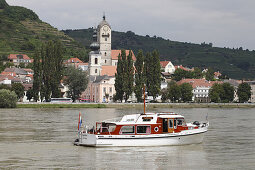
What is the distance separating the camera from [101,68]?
159 metres

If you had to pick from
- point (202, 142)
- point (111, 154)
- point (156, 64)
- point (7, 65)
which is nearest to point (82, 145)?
point (111, 154)

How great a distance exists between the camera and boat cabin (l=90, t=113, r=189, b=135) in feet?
142

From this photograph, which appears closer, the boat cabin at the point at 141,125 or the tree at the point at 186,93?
the boat cabin at the point at 141,125

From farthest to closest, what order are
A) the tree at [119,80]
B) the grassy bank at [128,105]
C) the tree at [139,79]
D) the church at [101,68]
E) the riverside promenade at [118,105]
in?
the church at [101,68]
the tree at [139,79]
the tree at [119,80]
the riverside promenade at [118,105]
the grassy bank at [128,105]

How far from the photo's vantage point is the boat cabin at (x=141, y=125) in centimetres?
4338

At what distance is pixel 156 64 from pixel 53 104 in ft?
88.0

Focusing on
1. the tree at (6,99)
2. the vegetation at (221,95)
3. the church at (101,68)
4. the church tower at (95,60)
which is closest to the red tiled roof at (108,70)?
→ the church at (101,68)

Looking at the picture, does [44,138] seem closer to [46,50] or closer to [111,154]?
[111,154]

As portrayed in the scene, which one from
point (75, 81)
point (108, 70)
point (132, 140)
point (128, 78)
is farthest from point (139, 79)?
point (132, 140)

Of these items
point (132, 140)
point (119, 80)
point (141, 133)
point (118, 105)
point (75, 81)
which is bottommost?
point (132, 140)

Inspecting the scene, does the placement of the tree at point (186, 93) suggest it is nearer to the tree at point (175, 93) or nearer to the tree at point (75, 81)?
the tree at point (175, 93)

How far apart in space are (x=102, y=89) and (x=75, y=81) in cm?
1455

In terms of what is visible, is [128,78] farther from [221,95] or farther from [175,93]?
[221,95]

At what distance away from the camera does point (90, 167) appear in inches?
1414
